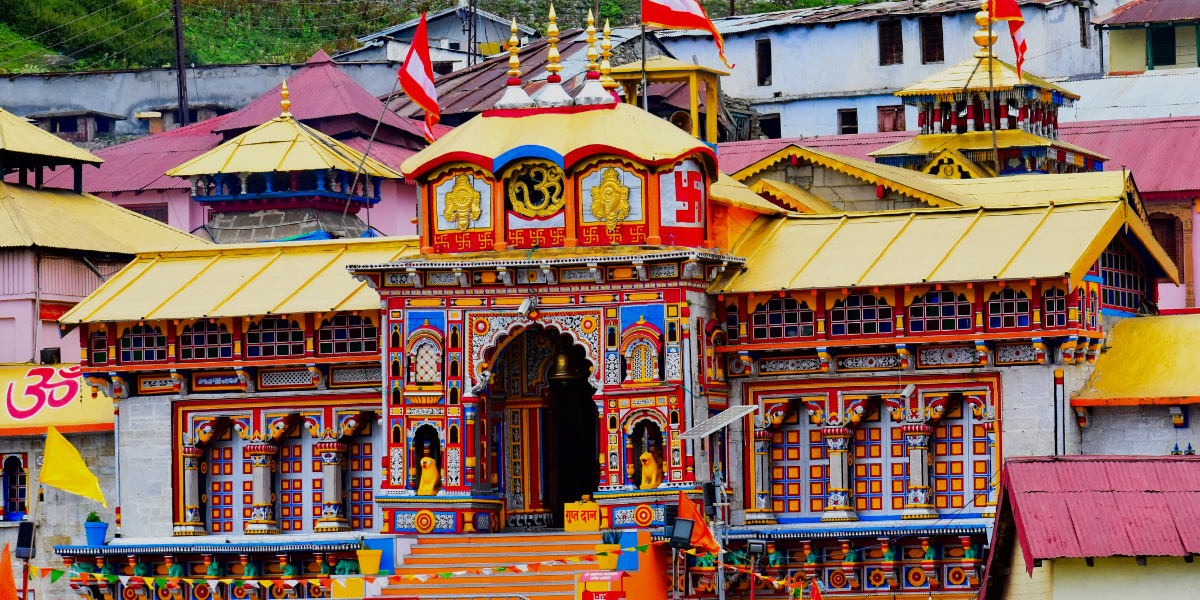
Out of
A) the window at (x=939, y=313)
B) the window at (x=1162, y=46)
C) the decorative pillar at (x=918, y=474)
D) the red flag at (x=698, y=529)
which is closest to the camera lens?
the red flag at (x=698, y=529)

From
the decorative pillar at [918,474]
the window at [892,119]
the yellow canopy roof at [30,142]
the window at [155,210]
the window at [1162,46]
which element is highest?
the window at [1162,46]

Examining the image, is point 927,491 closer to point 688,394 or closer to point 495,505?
point 688,394

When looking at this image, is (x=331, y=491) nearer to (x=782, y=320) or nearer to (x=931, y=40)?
(x=782, y=320)

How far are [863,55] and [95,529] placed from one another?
114 feet

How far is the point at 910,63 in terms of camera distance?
7444 centimetres

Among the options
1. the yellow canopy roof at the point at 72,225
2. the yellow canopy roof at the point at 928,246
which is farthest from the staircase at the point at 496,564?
the yellow canopy roof at the point at 72,225

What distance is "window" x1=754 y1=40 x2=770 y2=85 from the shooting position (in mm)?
77312

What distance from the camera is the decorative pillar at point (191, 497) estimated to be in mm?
46438

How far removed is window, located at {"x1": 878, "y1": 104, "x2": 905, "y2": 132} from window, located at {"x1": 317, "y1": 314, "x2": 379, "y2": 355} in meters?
32.0

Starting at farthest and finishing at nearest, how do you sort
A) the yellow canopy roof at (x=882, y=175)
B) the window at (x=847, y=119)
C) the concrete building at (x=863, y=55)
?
the window at (x=847, y=119) < the concrete building at (x=863, y=55) < the yellow canopy roof at (x=882, y=175)

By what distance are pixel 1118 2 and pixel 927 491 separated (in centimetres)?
4212

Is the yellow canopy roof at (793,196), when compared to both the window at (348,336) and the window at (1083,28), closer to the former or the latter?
the window at (348,336)

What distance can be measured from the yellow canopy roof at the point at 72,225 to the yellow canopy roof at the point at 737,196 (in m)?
14.2

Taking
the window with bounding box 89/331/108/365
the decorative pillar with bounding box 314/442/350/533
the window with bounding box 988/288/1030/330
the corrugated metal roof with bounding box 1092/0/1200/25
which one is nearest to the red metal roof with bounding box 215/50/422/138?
the corrugated metal roof with bounding box 1092/0/1200/25
